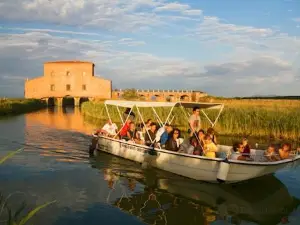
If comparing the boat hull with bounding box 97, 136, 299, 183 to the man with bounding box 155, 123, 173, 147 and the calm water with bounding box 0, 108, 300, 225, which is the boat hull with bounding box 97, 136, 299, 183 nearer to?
the calm water with bounding box 0, 108, 300, 225

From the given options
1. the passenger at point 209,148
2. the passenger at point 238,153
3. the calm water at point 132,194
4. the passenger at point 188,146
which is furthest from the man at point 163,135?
the passenger at point 238,153

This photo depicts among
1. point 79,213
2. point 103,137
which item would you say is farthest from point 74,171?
point 79,213

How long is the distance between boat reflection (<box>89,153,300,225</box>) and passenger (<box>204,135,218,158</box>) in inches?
45.8

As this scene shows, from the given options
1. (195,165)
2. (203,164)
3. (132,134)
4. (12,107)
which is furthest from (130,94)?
(203,164)

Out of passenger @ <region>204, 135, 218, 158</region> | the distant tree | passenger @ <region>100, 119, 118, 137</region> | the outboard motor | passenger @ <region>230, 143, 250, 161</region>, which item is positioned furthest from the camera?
the distant tree

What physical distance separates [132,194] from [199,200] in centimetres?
228

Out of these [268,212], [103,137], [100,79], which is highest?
[100,79]

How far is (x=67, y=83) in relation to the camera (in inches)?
3342

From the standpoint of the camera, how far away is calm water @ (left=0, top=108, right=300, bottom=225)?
10281 mm

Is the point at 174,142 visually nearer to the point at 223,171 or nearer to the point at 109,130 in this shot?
the point at 223,171

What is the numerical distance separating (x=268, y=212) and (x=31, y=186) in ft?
26.3

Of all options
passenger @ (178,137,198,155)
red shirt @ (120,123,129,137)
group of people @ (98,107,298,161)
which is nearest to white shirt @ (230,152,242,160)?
group of people @ (98,107,298,161)

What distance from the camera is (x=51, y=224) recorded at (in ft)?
30.7

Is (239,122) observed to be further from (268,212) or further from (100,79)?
(100,79)
